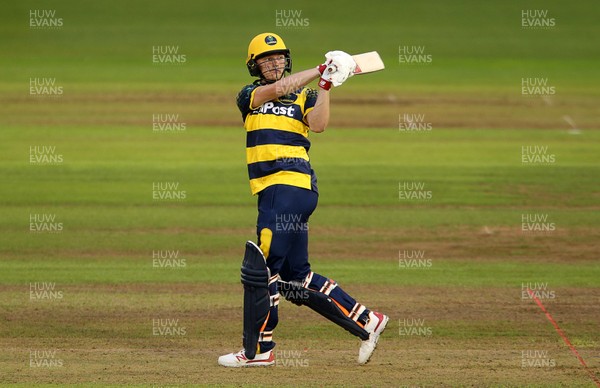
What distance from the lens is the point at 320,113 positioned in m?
9.01

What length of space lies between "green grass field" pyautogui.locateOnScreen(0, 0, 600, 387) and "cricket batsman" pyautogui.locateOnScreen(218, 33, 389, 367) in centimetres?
35

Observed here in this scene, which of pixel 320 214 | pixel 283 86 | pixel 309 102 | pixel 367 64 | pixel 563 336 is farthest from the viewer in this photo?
pixel 320 214

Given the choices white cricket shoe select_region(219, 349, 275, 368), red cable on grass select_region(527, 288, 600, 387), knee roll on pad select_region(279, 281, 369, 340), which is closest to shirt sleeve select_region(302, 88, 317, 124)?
knee roll on pad select_region(279, 281, 369, 340)

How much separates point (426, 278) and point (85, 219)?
6539mm

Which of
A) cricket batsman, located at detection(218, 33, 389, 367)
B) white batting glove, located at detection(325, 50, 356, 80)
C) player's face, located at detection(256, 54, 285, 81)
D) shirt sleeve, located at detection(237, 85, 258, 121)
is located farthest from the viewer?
player's face, located at detection(256, 54, 285, 81)

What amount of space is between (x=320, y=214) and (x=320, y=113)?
9.69 meters

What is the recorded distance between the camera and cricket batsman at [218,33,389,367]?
29.9ft

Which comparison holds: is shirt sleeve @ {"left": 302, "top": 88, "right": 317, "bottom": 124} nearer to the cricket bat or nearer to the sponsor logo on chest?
the sponsor logo on chest

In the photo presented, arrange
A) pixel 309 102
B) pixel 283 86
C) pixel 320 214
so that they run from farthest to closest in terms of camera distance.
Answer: pixel 320 214 < pixel 309 102 < pixel 283 86

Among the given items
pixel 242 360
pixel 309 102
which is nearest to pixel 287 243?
pixel 242 360

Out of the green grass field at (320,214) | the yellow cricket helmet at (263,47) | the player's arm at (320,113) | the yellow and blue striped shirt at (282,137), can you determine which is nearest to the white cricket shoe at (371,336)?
the green grass field at (320,214)

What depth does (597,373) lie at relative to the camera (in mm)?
8906

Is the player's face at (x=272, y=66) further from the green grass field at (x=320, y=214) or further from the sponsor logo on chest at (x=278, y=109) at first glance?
the green grass field at (x=320, y=214)

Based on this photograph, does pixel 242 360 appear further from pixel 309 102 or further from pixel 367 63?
pixel 367 63
